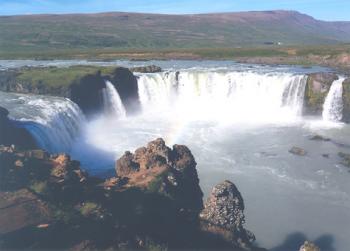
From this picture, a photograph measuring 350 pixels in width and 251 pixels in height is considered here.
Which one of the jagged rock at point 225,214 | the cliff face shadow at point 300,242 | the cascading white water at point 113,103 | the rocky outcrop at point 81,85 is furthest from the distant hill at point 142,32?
the jagged rock at point 225,214

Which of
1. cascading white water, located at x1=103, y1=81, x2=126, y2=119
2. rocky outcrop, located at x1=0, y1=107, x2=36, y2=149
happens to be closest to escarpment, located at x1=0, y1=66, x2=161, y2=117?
cascading white water, located at x1=103, y1=81, x2=126, y2=119

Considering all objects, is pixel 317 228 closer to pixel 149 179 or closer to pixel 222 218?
pixel 222 218

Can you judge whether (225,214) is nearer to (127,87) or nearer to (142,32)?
(127,87)

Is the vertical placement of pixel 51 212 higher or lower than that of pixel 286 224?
higher

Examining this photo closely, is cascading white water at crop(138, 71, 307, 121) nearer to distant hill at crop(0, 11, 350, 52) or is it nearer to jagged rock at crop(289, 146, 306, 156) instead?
jagged rock at crop(289, 146, 306, 156)

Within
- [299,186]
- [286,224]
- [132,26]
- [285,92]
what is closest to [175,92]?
[285,92]

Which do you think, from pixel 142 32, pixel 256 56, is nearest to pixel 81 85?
pixel 256 56
